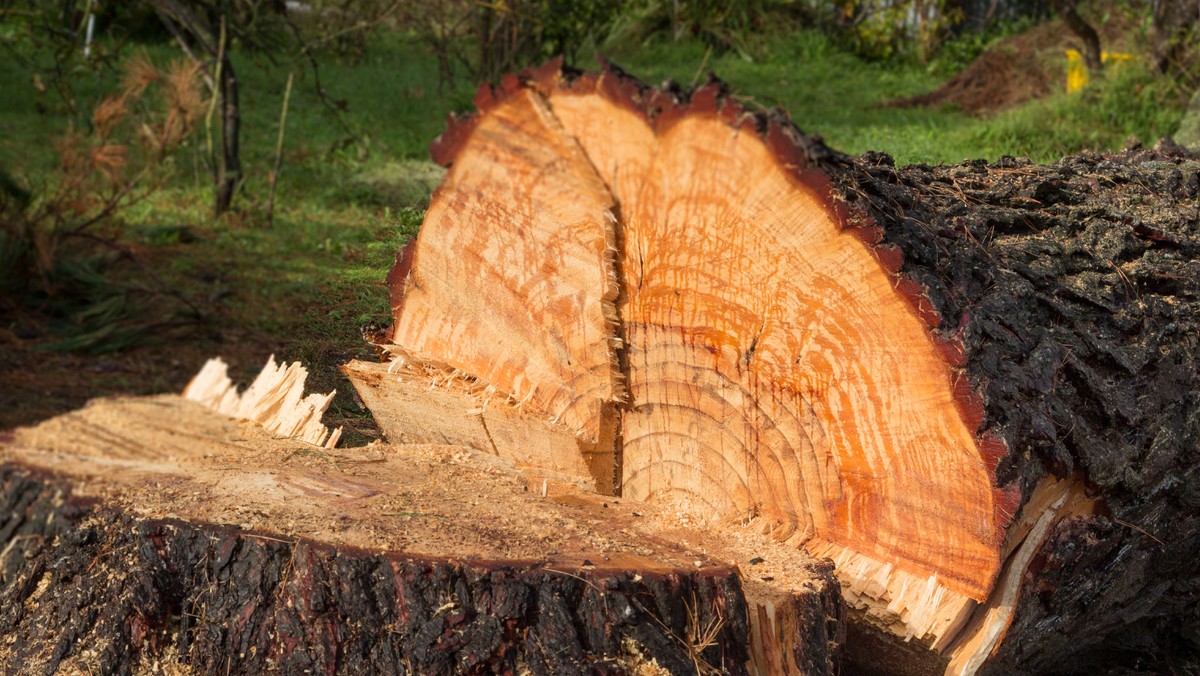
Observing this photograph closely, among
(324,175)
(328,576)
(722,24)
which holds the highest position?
(722,24)

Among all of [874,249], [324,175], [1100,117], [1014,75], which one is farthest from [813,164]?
[1014,75]

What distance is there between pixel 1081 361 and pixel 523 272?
1.12 metres

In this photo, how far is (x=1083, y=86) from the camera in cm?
763

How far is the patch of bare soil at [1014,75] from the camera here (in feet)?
30.5

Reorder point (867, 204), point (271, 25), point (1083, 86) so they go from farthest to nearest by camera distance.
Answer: point (1083, 86) < point (271, 25) < point (867, 204)

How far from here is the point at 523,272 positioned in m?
2.27

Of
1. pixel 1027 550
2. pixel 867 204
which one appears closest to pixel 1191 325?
pixel 1027 550

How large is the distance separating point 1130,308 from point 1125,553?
52cm

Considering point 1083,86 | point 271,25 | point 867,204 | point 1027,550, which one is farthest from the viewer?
point 1083,86

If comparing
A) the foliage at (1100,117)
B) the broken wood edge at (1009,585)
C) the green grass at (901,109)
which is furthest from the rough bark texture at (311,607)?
the foliage at (1100,117)

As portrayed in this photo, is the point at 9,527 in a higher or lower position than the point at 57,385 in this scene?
lower

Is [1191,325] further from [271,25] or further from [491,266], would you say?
[271,25]

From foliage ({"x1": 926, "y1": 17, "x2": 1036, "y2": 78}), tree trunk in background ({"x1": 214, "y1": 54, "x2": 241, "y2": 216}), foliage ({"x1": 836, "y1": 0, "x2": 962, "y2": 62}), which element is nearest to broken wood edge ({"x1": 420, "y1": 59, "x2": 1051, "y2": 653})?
tree trunk in background ({"x1": 214, "y1": 54, "x2": 241, "y2": 216})

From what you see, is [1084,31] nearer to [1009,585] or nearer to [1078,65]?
[1078,65]
